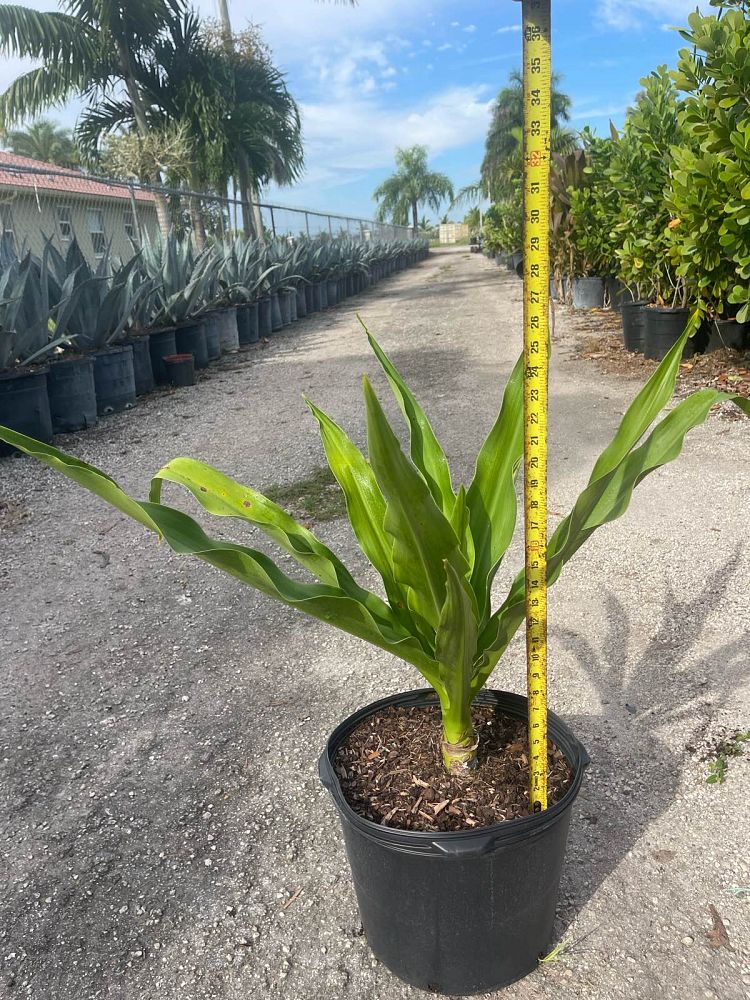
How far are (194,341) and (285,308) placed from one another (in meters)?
4.34

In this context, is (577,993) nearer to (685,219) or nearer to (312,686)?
(312,686)

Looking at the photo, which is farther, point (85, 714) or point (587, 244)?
point (587, 244)

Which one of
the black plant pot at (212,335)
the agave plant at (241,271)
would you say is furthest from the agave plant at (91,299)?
the agave plant at (241,271)

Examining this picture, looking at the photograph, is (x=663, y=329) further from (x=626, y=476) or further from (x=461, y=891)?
(x=461, y=891)

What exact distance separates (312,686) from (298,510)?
1553 millimetres

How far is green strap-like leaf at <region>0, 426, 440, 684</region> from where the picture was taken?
105 centimetres

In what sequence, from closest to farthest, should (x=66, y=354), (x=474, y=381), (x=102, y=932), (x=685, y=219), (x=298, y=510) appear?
1. (x=102, y=932)
2. (x=298, y=510)
3. (x=685, y=219)
4. (x=66, y=354)
5. (x=474, y=381)

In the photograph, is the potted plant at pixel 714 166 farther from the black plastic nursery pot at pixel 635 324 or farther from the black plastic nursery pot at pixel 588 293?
the black plastic nursery pot at pixel 588 293

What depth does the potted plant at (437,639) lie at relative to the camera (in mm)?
1118

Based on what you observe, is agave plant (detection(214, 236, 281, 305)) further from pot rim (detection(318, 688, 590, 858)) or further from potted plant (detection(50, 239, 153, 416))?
pot rim (detection(318, 688, 590, 858))

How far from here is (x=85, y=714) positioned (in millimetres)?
2275

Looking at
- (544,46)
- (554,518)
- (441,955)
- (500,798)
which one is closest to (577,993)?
(441,955)

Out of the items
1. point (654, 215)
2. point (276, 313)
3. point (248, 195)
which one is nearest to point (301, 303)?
point (276, 313)

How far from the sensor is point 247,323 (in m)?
9.80
